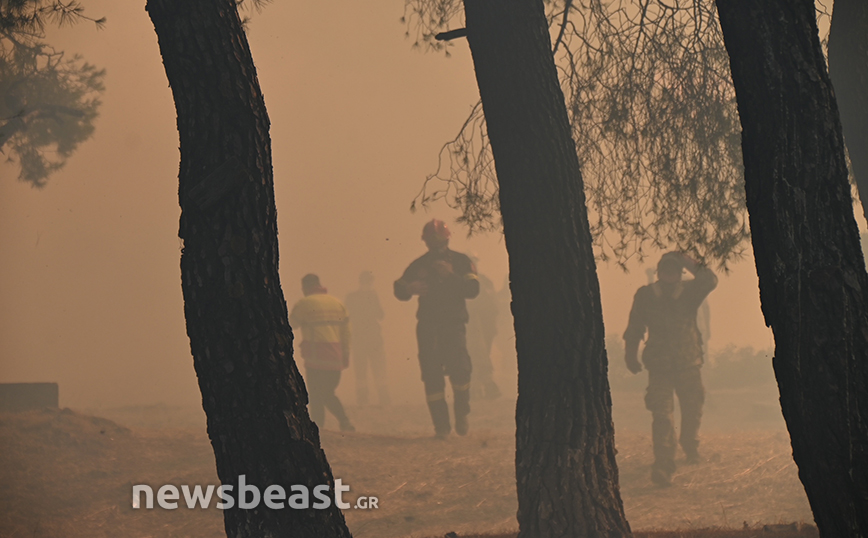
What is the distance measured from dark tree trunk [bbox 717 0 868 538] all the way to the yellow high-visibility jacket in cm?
641

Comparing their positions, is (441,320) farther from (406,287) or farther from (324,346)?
(324,346)

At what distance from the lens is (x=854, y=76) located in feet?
11.7

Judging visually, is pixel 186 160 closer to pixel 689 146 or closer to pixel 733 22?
pixel 733 22

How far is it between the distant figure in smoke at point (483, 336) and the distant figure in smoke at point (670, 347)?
4383 mm

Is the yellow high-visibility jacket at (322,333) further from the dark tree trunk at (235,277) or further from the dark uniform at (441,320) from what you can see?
the dark tree trunk at (235,277)

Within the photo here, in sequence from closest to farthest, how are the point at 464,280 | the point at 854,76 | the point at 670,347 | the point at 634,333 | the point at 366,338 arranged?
the point at 854,76 → the point at 670,347 → the point at 634,333 → the point at 464,280 → the point at 366,338

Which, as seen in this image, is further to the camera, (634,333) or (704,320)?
(704,320)

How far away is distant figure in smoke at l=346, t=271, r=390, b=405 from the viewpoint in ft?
33.5

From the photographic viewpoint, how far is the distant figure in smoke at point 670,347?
6.71 meters

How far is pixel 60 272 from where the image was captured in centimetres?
925

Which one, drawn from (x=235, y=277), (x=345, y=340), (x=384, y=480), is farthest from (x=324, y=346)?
(x=235, y=277)

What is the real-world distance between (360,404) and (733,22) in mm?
9446

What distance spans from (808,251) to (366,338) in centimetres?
921

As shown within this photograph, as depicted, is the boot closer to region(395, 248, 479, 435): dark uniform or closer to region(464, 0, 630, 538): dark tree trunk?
region(395, 248, 479, 435): dark uniform
